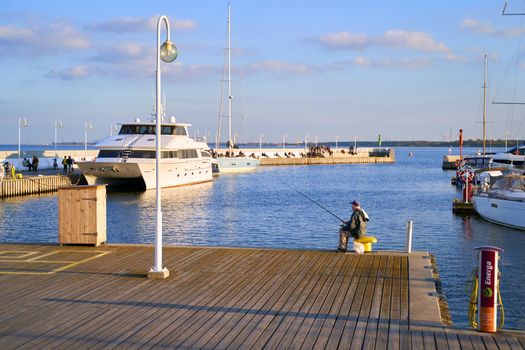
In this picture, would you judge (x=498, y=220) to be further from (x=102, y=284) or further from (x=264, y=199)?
(x=102, y=284)

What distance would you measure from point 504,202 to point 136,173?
26.4 meters

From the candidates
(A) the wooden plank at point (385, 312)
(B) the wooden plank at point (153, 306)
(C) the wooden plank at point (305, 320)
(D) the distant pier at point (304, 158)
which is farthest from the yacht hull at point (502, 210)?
(D) the distant pier at point (304, 158)

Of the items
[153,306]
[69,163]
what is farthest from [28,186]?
[153,306]

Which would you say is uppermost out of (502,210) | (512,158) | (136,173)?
(512,158)

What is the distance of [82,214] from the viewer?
1342 centimetres

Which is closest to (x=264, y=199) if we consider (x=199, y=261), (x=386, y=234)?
(x=386, y=234)

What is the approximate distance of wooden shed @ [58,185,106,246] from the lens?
13.1m

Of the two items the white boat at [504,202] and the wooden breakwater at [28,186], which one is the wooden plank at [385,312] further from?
the wooden breakwater at [28,186]

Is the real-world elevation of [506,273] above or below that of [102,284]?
below

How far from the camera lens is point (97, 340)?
24.0ft

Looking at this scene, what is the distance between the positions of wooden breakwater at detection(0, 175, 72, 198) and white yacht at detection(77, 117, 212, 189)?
269cm

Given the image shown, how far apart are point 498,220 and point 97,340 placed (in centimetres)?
2553

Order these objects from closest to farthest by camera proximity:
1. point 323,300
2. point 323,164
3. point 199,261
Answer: point 323,300 → point 199,261 → point 323,164

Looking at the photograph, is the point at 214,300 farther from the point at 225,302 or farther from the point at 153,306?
the point at 153,306
